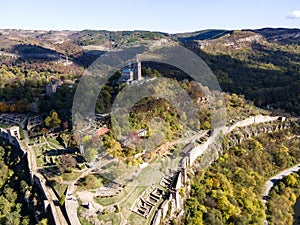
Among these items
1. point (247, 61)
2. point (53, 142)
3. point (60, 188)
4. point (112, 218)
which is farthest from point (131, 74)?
point (247, 61)

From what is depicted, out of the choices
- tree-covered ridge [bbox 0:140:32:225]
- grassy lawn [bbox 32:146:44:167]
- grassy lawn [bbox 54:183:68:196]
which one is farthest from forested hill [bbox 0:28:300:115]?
grassy lawn [bbox 54:183:68:196]

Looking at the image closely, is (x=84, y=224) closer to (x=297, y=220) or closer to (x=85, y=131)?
(x=85, y=131)

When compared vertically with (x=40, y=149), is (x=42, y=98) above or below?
above

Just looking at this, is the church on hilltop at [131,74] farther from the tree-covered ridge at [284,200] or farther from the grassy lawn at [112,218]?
the tree-covered ridge at [284,200]

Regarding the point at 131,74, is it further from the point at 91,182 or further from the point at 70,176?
the point at 91,182

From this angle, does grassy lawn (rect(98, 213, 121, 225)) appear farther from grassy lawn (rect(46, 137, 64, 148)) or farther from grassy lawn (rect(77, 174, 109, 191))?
grassy lawn (rect(46, 137, 64, 148))

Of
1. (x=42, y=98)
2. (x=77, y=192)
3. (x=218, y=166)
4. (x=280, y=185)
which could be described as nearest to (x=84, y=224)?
(x=77, y=192)
